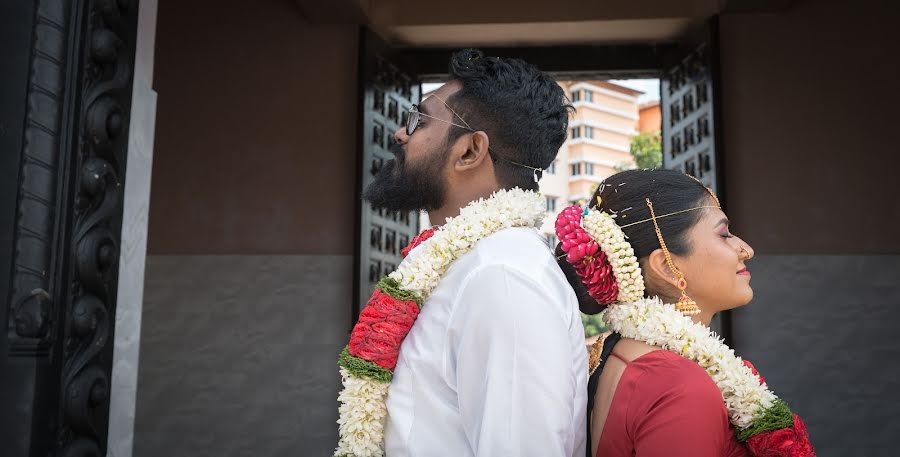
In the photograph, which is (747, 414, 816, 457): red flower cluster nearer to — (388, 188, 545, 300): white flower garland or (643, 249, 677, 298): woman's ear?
(643, 249, 677, 298): woman's ear

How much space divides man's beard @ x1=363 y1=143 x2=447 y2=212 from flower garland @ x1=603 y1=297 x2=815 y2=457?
0.55m

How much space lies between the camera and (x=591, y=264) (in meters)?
1.97

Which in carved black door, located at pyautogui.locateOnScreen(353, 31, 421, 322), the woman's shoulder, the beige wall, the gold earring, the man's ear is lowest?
the woman's shoulder

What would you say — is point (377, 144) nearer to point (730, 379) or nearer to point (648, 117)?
point (730, 379)

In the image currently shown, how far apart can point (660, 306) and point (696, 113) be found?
4.03 metres

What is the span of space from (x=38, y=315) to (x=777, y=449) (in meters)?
1.83

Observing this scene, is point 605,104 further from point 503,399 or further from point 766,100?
point 503,399

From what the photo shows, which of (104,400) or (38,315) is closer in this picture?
(38,315)

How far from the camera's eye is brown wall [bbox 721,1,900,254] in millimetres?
5383

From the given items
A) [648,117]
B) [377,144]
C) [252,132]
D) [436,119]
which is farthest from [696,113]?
[648,117]

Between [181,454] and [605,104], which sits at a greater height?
[605,104]

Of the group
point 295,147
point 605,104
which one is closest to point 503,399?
point 295,147

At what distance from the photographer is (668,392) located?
1639 mm

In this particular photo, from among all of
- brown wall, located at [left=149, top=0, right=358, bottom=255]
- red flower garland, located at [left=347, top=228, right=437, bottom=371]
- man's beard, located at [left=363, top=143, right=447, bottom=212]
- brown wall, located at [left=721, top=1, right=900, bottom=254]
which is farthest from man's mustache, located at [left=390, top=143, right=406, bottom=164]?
brown wall, located at [left=721, top=1, right=900, bottom=254]
